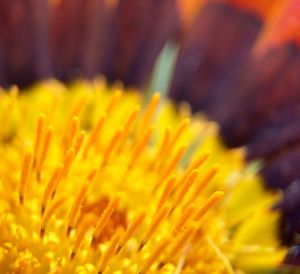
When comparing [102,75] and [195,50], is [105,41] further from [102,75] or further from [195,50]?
[195,50]

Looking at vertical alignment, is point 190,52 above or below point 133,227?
above

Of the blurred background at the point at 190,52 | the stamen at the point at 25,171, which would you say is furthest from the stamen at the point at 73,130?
the blurred background at the point at 190,52

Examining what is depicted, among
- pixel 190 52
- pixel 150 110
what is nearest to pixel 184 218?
pixel 150 110

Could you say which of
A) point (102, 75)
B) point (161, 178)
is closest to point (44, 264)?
point (161, 178)

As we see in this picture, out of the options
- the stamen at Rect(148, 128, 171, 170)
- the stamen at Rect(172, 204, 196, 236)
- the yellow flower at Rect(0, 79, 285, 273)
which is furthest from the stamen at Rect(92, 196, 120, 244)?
the stamen at Rect(148, 128, 171, 170)

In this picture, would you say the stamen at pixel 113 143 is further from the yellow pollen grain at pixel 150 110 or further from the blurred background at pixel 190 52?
the blurred background at pixel 190 52

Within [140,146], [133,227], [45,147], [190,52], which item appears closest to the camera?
[133,227]

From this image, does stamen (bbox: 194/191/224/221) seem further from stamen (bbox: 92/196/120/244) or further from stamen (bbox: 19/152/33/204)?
stamen (bbox: 19/152/33/204)

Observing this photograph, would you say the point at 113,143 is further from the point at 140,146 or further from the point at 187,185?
the point at 187,185
